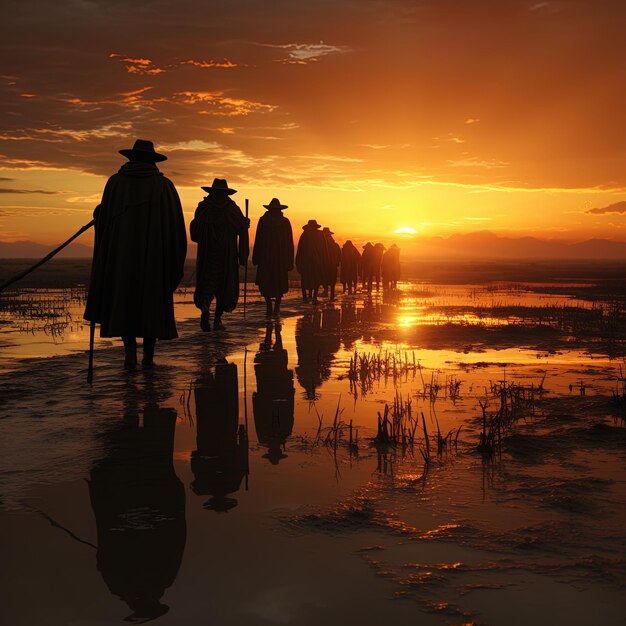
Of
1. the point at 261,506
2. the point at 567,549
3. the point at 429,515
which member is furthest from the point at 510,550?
the point at 261,506

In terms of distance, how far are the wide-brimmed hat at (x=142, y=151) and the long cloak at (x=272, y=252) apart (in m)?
8.96

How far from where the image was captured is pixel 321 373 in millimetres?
8938

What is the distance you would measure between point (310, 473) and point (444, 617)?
1.91 m

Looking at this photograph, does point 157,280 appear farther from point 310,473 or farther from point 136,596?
point 136,596

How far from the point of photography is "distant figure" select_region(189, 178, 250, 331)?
1364 centimetres

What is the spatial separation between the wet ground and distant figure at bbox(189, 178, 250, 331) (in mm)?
4919

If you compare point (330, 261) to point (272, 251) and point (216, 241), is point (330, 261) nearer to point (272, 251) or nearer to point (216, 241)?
point (272, 251)

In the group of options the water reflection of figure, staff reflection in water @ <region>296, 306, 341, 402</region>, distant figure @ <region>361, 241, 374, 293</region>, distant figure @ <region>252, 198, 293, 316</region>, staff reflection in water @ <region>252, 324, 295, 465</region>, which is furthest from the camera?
distant figure @ <region>361, 241, 374, 293</region>

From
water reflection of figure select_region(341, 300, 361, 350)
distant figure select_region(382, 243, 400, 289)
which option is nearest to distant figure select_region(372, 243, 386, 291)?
distant figure select_region(382, 243, 400, 289)

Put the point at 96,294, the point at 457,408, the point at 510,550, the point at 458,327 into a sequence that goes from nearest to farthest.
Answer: the point at 510,550 < the point at 457,408 < the point at 96,294 < the point at 458,327

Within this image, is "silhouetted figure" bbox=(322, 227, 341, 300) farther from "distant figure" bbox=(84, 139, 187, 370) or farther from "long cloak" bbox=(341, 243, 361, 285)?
"distant figure" bbox=(84, 139, 187, 370)

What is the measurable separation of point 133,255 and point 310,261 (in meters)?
15.8

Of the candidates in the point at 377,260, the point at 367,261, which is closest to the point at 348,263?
the point at 367,261

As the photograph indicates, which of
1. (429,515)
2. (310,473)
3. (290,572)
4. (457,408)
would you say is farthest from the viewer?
(457,408)
